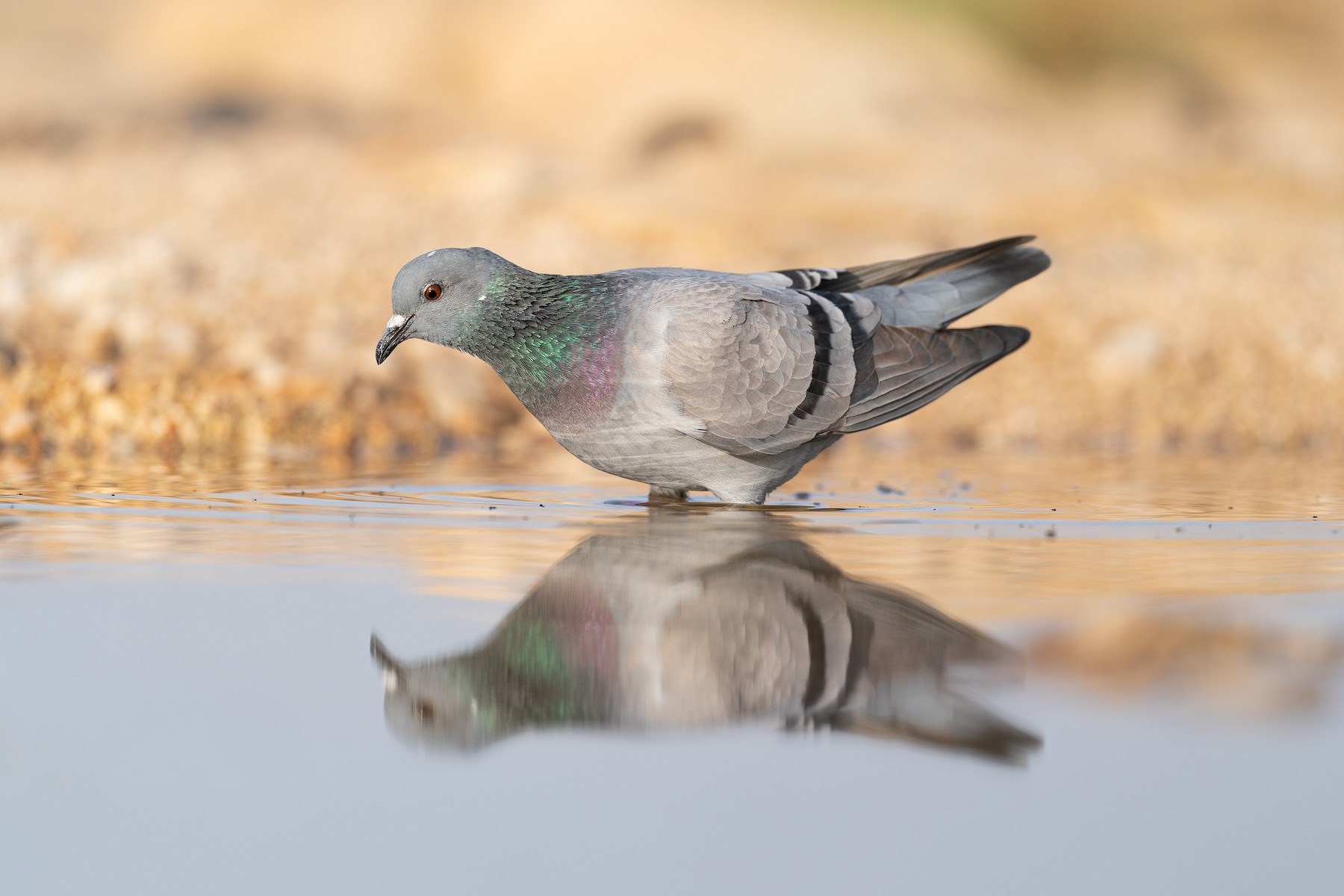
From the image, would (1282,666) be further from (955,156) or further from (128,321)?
(955,156)

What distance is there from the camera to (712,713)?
220 centimetres

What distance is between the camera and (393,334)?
15.0 ft

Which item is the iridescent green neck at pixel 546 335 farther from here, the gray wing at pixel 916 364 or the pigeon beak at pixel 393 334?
the gray wing at pixel 916 364

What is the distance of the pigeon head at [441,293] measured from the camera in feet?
14.9

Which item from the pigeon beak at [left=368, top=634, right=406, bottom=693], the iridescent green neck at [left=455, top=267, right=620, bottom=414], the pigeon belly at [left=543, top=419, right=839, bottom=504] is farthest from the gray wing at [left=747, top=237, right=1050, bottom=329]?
the pigeon beak at [left=368, top=634, right=406, bottom=693]

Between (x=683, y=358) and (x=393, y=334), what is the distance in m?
0.89

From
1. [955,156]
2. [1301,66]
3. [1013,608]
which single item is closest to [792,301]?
[1013,608]

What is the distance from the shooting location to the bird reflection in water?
2.12m

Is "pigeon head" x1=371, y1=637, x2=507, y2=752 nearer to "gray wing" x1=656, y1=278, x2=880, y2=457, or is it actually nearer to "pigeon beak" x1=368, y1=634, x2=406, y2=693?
"pigeon beak" x1=368, y1=634, x2=406, y2=693

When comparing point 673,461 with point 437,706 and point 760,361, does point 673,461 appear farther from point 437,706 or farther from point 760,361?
point 437,706

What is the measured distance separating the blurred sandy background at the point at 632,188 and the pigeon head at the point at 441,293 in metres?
1.58

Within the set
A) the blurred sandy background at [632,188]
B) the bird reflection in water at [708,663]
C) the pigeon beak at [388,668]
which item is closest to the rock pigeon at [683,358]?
the bird reflection in water at [708,663]

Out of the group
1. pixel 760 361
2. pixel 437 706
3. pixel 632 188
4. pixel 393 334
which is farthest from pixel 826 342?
pixel 632 188

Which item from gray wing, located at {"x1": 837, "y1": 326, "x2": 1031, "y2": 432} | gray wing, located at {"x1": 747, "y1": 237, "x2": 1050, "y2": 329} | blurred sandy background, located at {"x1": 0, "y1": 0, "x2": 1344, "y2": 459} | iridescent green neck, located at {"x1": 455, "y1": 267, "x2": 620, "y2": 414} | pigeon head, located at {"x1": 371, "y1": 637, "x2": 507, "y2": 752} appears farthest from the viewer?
blurred sandy background, located at {"x1": 0, "y1": 0, "x2": 1344, "y2": 459}
